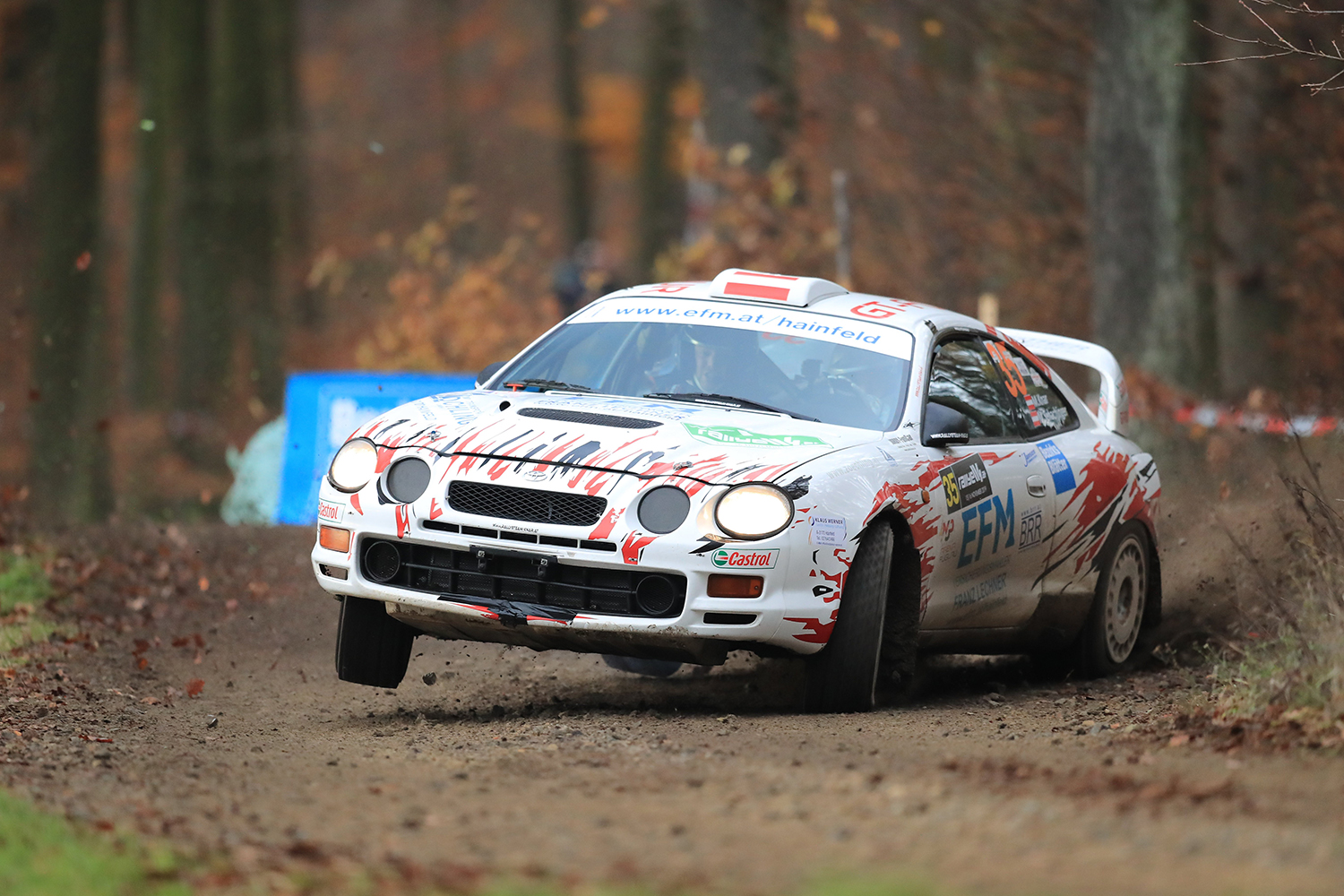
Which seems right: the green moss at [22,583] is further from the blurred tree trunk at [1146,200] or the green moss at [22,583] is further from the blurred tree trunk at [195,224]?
the blurred tree trunk at [195,224]

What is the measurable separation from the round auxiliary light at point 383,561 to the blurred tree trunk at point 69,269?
36.9 ft

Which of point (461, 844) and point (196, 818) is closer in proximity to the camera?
point (461, 844)

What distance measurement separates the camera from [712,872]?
4.48m

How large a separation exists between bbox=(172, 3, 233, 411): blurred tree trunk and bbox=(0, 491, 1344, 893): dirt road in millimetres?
13864

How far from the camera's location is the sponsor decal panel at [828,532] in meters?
6.93

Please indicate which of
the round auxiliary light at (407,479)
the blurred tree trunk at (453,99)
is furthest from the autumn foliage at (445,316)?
the blurred tree trunk at (453,99)

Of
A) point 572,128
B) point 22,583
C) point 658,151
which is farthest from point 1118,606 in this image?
point 572,128

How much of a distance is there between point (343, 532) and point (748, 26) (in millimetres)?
14786

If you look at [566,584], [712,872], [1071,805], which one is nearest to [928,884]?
[712,872]

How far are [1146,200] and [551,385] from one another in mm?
8589

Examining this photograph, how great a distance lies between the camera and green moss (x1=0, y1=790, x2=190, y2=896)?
448 cm

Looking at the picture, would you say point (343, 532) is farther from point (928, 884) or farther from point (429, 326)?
point (429, 326)

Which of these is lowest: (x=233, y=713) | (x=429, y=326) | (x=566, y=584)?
(x=233, y=713)

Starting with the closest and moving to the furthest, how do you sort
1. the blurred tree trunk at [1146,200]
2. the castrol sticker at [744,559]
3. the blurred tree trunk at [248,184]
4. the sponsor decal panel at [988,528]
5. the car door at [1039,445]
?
1. the castrol sticker at [744,559]
2. the sponsor decal panel at [988,528]
3. the car door at [1039,445]
4. the blurred tree trunk at [1146,200]
5. the blurred tree trunk at [248,184]
